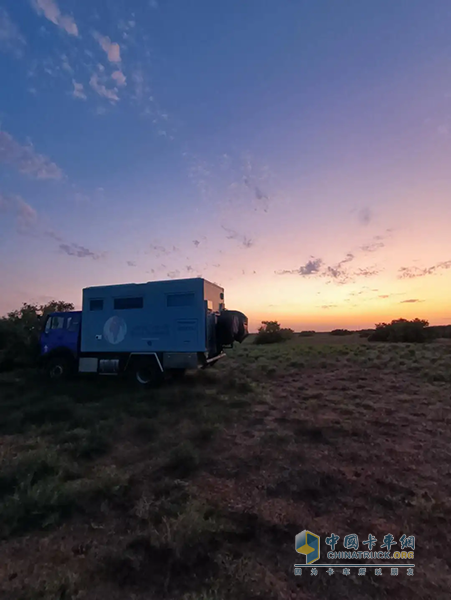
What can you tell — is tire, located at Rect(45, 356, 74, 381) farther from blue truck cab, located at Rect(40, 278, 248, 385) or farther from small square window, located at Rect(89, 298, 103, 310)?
small square window, located at Rect(89, 298, 103, 310)

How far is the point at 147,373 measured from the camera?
13383 millimetres

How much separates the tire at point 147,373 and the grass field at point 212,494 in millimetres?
2181

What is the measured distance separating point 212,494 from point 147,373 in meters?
8.74

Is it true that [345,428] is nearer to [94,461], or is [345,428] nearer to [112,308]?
[94,461]

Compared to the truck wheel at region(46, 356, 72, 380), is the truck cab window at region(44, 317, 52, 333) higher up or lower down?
higher up

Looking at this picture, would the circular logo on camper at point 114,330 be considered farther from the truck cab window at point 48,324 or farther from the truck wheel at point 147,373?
the truck cab window at point 48,324

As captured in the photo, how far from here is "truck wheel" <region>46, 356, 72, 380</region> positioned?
14.5 metres

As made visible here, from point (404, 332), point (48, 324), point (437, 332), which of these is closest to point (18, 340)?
point (48, 324)

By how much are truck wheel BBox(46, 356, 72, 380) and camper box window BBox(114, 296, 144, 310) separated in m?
3.38

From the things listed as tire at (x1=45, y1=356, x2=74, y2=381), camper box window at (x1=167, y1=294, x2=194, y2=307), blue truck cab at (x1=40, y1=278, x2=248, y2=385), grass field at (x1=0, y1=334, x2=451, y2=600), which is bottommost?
grass field at (x1=0, y1=334, x2=451, y2=600)

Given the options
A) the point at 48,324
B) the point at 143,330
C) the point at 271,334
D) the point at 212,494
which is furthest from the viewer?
the point at 271,334

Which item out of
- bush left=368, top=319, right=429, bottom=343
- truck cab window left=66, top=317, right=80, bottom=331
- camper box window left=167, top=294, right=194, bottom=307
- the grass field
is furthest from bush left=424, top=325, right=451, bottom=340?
truck cab window left=66, top=317, right=80, bottom=331

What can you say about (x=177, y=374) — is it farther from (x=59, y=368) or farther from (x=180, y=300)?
(x=59, y=368)

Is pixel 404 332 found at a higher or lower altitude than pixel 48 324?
higher
